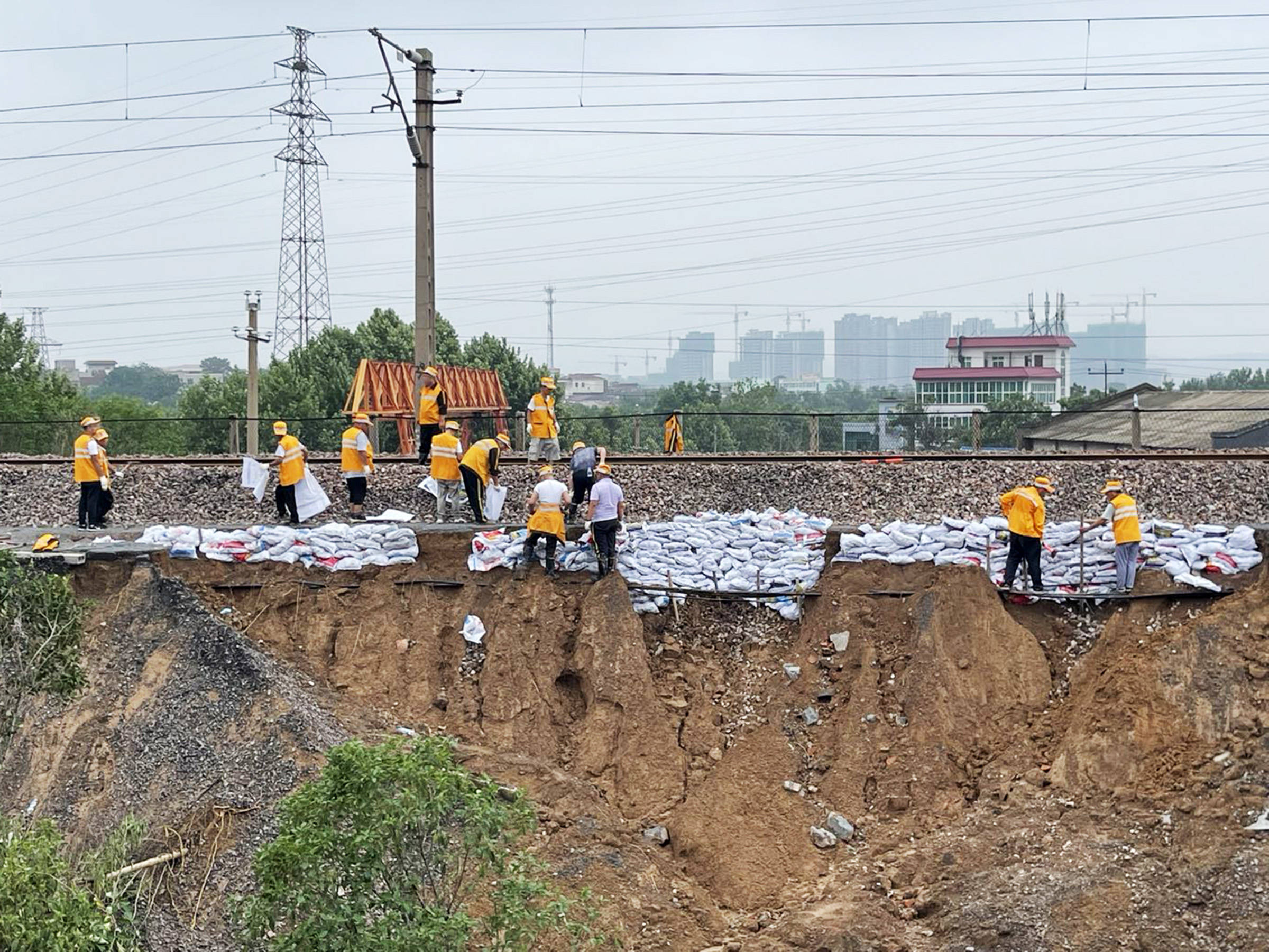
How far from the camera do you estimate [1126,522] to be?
1285 centimetres

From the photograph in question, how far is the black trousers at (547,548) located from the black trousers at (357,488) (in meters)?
3.03

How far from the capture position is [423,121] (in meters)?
17.7

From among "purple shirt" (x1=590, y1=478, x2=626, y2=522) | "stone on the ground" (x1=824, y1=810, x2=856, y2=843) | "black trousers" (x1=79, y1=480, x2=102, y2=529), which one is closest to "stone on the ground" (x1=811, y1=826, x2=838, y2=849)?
"stone on the ground" (x1=824, y1=810, x2=856, y2=843)

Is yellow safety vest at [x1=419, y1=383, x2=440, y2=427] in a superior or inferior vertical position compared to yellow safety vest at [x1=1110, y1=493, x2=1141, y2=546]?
superior

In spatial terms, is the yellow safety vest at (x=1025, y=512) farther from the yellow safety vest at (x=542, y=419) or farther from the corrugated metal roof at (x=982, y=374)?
the corrugated metal roof at (x=982, y=374)

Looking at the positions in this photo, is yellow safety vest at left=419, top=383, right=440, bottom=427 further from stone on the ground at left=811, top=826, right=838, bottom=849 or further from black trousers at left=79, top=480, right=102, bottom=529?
stone on the ground at left=811, top=826, right=838, bottom=849

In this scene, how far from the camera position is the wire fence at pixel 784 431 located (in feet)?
67.3

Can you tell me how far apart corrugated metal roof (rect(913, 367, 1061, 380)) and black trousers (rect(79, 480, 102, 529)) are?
64793mm

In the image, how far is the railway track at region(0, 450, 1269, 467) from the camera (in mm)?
16562

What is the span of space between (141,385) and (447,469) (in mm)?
137796

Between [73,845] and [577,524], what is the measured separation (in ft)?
19.7

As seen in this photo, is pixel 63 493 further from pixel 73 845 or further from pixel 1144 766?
pixel 1144 766

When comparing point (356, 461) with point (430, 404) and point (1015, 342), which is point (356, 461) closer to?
point (430, 404)

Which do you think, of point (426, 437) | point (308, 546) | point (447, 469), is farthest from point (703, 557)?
point (426, 437)
